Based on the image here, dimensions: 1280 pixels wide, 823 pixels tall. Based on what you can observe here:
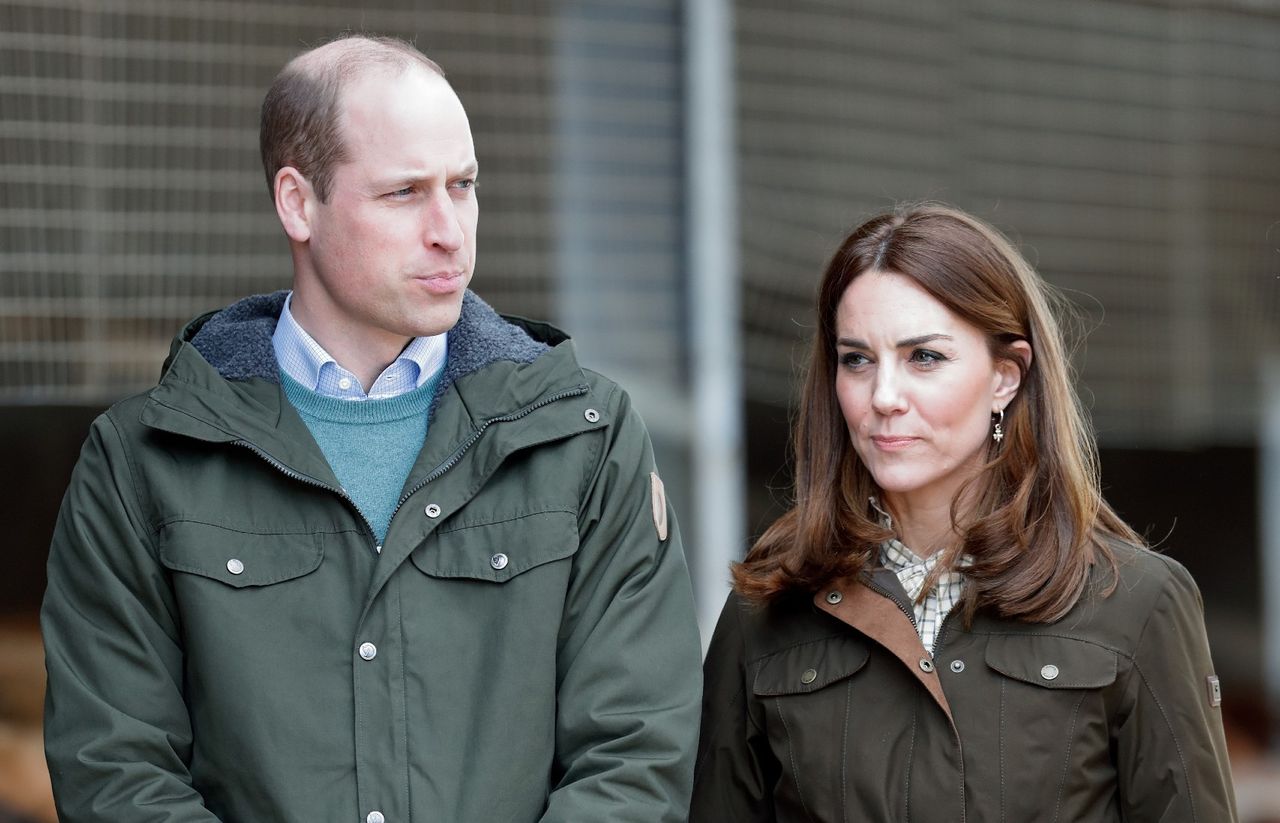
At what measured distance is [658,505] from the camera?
2.70 metres

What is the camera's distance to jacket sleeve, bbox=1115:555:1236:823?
8.50 ft

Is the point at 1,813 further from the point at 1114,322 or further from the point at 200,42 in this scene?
the point at 1114,322

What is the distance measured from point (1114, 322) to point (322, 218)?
169 inches

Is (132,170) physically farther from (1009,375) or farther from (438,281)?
(1009,375)

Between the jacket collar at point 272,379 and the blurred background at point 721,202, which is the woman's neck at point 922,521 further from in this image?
the blurred background at point 721,202

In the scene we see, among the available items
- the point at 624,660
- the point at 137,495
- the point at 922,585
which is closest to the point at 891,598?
the point at 922,585

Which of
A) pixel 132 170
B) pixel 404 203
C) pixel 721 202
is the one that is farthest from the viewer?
pixel 721 202

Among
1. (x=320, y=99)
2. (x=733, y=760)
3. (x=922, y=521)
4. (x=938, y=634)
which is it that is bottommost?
(x=733, y=760)

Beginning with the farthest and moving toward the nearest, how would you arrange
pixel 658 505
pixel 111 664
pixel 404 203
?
pixel 658 505
pixel 404 203
pixel 111 664

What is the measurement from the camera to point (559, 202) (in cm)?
552

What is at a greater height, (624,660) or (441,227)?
(441,227)

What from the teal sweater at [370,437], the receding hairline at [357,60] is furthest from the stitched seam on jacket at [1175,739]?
the receding hairline at [357,60]

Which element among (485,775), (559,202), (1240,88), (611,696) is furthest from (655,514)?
(1240,88)

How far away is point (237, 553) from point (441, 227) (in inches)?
21.3
